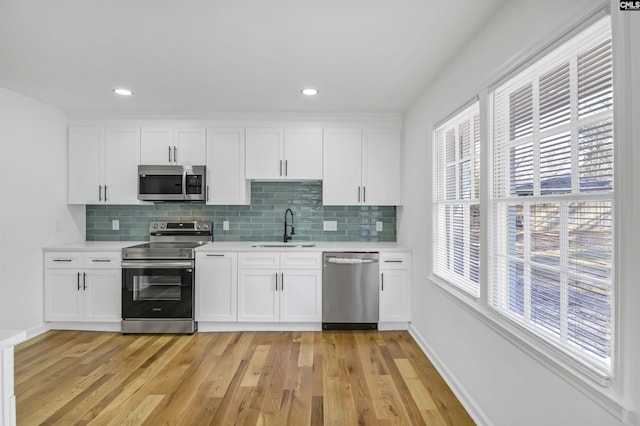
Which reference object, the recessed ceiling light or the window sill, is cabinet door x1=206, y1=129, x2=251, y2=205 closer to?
the recessed ceiling light

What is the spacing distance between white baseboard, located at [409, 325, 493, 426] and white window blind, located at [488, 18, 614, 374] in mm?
681

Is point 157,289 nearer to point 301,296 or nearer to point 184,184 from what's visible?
point 184,184

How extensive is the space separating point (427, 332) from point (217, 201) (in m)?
2.64

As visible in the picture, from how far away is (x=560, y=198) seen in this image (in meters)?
1.41

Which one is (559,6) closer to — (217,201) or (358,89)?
(358,89)

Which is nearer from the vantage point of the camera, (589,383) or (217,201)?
(589,383)

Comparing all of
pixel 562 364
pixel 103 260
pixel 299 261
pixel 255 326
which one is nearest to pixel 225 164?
pixel 299 261

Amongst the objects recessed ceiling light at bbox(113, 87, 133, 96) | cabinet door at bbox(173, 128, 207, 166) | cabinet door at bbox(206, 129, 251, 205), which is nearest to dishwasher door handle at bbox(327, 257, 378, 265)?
cabinet door at bbox(206, 129, 251, 205)

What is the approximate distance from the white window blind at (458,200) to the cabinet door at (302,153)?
56.1 inches

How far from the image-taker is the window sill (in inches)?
43.8

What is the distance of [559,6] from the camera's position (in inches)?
54.8

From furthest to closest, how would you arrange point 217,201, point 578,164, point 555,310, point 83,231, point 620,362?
point 83,231, point 217,201, point 555,310, point 578,164, point 620,362

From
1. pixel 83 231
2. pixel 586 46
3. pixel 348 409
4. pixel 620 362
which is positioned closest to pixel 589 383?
pixel 620 362

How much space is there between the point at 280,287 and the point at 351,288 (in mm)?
763
